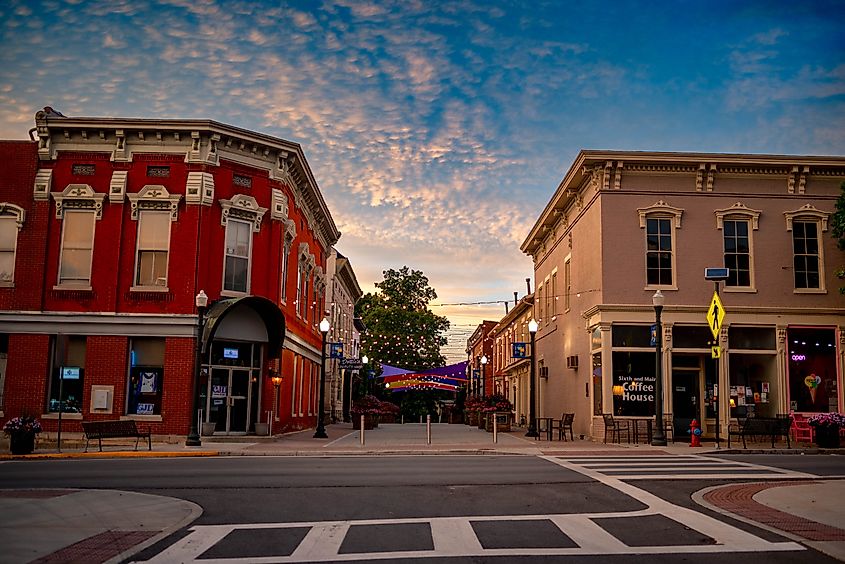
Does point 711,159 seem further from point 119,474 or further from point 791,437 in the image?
point 119,474

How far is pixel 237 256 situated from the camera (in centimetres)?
2792

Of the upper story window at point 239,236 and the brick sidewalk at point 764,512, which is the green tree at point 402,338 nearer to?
the upper story window at point 239,236

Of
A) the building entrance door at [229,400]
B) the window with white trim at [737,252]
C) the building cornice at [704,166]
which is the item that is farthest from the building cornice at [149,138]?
the window with white trim at [737,252]

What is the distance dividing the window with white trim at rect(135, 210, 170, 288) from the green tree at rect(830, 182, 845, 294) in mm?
22564

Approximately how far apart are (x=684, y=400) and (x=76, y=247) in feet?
70.5

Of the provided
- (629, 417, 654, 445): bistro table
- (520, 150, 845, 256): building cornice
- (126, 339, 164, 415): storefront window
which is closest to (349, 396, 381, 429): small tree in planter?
(126, 339, 164, 415): storefront window

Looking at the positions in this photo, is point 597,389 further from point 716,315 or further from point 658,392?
point 716,315

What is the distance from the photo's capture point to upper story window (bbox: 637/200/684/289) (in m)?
28.0

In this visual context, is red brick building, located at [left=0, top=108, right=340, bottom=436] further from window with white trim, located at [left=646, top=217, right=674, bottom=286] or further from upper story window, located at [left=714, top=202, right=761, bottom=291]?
upper story window, located at [left=714, top=202, right=761, bottom=291]

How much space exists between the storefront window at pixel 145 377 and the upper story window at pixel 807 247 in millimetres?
22193

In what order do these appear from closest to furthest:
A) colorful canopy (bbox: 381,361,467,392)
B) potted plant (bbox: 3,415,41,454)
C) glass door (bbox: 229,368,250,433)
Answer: potted plant (bbox: 3,415,41,454), glass door (bbox: 229,368,250,433), colorful canopy (bbox: 381,361,467,392)

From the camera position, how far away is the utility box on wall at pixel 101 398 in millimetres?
26016

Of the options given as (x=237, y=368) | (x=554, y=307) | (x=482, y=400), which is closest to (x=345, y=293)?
(x=482, y=400)

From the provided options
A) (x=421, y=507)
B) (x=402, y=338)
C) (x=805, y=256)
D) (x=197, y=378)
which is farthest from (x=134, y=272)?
(x=402, y=338)
